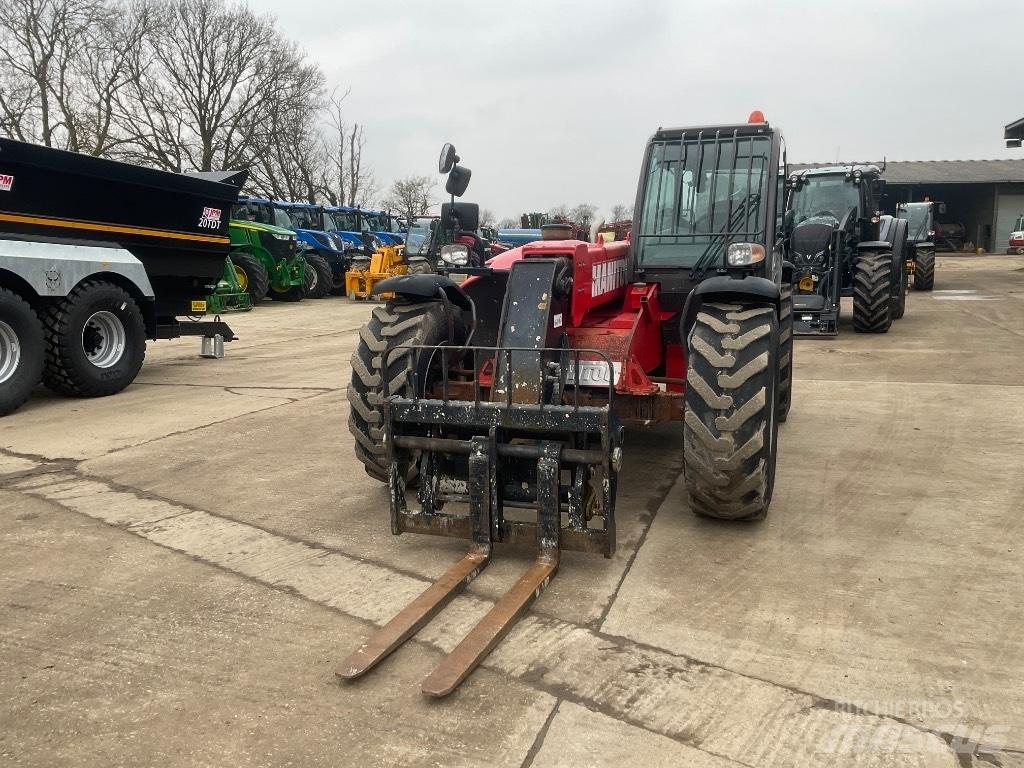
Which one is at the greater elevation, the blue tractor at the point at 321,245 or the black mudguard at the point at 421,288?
the blue tractor at the point at 321,245

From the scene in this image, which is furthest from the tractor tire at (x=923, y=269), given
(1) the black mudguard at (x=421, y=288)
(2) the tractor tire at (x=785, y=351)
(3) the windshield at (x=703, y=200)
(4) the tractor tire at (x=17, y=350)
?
(4) the tractor tire at (x=17, y=350)

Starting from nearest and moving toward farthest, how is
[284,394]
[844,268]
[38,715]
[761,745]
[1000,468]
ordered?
[761,745]
[38,715]
[1000,468]
[284,394]
[844,268]

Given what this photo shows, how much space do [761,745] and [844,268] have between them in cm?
1214

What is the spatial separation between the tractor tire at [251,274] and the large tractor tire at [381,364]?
15.7m

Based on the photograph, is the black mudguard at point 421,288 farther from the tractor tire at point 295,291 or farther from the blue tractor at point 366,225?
the blue tractor at point 366,225

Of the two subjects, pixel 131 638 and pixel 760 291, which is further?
pixel 760 291

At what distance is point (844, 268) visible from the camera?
1336 centimetres

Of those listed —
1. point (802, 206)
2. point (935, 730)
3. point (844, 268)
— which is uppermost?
point (802, 206)

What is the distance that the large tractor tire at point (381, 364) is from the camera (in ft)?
14.6

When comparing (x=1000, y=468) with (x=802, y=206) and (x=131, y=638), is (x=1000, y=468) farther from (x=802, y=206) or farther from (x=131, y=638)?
(x=802, y=206)

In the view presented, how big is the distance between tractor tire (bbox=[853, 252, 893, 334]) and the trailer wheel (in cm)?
1026

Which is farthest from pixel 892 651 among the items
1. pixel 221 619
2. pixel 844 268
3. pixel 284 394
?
pixel 844 268

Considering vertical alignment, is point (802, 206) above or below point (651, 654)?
above

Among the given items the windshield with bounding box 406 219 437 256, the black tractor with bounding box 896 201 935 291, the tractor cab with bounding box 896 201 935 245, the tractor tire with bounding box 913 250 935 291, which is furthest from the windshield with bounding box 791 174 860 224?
the windshield with bounding box 406 219 437 256
